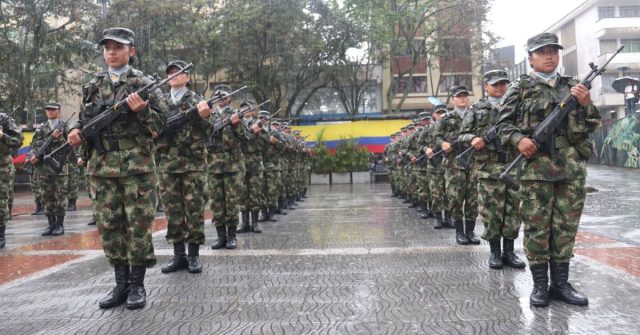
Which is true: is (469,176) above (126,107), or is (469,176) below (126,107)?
below

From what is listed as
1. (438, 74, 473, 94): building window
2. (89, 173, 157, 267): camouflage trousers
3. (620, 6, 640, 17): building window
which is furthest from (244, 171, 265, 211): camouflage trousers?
(620, 6, 640, 17): building window

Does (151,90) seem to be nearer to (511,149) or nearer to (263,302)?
(263,302)

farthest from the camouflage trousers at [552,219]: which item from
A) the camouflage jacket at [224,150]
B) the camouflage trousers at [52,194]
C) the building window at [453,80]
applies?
the building window at [453,80]

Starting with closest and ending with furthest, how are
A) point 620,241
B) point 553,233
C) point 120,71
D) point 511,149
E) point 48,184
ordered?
point 553,233
point 120,71
point 511,149
point 620,241
point 48,184

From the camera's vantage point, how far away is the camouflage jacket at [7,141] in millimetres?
8398

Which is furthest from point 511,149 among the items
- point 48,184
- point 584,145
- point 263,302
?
point 48,184

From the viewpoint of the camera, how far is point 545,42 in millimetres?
4469

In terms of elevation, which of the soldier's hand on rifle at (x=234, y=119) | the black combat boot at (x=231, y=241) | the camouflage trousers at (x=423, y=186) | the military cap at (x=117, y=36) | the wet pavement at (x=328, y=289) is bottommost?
the wet pavement at (x=328, y=289)

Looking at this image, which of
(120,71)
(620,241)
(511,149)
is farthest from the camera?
(620,241)

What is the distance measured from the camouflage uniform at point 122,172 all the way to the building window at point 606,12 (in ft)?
129

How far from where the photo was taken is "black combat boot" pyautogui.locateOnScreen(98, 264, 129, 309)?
4.57 metres

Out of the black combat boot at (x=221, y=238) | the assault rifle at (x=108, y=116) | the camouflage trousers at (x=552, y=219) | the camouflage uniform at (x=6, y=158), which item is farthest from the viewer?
the camouflage uniform at (x=6, y=158)

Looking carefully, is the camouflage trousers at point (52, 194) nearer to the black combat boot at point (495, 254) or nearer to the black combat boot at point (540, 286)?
the black combat boot at point (495, 254)

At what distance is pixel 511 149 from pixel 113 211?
398 cm
